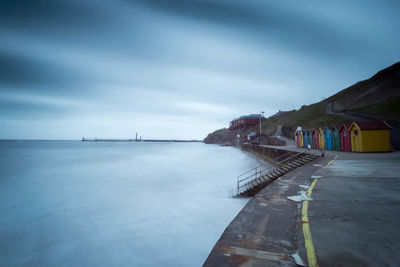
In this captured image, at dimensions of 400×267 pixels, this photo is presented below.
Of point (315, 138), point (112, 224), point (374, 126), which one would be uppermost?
point (374, 126)

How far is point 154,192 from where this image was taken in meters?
19.6

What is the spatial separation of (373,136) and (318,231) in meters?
24.8

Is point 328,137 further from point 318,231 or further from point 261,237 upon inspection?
point 261,237

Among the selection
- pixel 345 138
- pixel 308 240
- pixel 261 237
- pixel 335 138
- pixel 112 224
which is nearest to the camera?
pixel 308 240

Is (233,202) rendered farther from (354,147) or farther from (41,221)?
(354,147)

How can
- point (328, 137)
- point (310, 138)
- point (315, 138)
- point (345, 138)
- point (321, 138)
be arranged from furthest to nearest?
point (310, 138) < point (315, 138) < point (321, 138) < point (328, 137) < point (345, 138)

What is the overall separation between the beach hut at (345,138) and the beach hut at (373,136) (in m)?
1.82

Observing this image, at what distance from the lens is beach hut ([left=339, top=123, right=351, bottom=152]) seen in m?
24.4

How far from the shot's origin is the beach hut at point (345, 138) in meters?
24.4

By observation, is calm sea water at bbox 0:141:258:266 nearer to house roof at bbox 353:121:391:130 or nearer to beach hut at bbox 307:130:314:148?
house roof at bbox 353:121:391:130

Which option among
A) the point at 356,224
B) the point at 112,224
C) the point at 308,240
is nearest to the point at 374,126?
the point at 356,224

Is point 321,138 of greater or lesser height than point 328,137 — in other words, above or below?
below

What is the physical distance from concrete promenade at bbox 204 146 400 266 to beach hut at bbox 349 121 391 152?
1881 centimetres

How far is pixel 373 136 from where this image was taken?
72.7 ft
